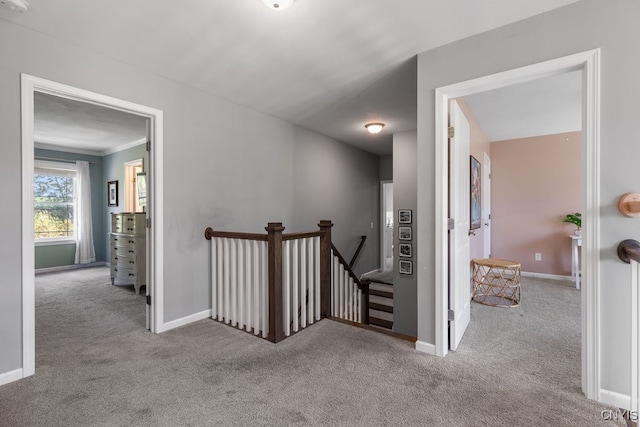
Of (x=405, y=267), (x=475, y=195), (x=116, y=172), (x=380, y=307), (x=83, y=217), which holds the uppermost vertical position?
(x=116, y=172)

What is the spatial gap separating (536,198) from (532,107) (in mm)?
2056

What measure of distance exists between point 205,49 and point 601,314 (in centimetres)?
314

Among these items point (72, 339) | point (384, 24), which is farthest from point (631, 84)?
point (72, 339)

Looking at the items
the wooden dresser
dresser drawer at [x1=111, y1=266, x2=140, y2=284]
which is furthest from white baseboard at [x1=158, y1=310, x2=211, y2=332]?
dresser drawer at [x1=111, y1=266, x2=140, y2=284]

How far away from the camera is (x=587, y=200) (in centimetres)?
170

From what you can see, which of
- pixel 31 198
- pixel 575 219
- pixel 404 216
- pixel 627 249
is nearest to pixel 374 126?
pixel 404 216

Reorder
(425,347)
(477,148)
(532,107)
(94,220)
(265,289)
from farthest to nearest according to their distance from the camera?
(94,220)
(477,148)
(532,107)
(265,289)
(425,347)

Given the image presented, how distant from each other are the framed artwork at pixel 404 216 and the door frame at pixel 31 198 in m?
3.26

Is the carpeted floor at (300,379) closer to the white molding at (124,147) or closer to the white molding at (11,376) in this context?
the white molding at (11,376)

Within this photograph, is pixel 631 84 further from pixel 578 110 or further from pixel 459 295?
pixel 578 110

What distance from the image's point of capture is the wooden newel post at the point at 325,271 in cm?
308

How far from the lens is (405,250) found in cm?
443

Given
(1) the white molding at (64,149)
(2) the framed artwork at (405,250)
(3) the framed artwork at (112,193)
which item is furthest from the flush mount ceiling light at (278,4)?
(1) the white molding at (64,149)

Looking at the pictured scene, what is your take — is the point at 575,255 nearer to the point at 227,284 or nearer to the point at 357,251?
the point at 357,251
